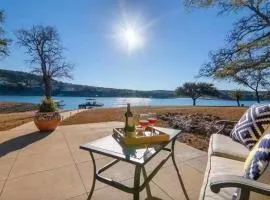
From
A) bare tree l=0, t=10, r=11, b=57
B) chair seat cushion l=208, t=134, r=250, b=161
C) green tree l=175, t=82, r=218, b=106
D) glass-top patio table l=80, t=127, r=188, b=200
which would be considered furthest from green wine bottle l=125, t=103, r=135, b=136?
green tree l=175, t=82, r=218, b=106

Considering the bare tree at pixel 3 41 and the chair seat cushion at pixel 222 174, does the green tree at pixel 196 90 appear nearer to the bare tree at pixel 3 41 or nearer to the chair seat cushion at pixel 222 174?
the bare tree at pixel 3 41

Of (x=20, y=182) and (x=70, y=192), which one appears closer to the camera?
(x=70, y=192)

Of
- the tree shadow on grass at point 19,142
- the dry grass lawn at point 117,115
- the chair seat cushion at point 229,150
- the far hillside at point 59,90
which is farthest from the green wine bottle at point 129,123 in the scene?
the far hillside at point 59,90

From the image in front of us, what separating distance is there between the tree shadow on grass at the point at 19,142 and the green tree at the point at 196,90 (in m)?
43.1

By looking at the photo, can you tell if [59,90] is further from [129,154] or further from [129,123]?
[129,154]

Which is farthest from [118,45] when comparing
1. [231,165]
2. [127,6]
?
[231,165]

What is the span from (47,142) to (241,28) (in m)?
7.86

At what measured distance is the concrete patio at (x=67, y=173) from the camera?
102 inches

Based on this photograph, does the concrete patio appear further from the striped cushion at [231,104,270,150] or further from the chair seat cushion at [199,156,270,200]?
the striped cushion at [231,104,270,150]

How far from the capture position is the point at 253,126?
8.77ft

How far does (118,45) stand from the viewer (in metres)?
9.02

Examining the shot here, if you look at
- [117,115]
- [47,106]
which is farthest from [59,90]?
[47,106]

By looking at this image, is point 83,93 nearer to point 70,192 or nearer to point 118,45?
point 118,45

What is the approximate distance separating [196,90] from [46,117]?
141 ft
